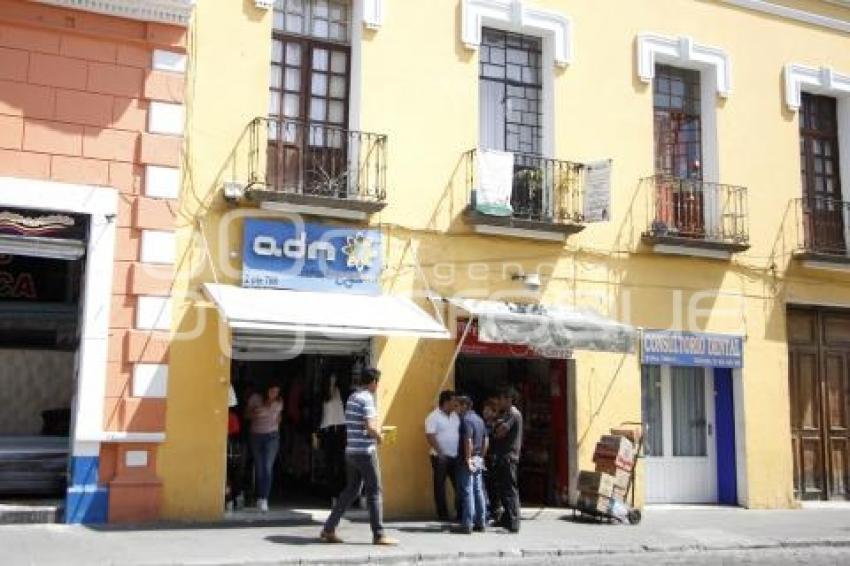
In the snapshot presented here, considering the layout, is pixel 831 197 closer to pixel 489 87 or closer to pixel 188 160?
pixel 489 87

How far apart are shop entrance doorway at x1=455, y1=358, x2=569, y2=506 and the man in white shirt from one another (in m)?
1.64

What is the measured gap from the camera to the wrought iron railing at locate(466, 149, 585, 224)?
525 inches

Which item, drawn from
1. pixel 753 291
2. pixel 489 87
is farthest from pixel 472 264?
pixel 753 291

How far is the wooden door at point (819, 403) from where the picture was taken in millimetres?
14875

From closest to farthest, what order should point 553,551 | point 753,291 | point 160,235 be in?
point 553,551 < point 160,235 < point 753,291

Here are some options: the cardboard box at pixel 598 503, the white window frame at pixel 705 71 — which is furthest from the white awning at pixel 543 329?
the white window frame at pixel 705 71

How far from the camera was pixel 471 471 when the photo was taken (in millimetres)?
10898

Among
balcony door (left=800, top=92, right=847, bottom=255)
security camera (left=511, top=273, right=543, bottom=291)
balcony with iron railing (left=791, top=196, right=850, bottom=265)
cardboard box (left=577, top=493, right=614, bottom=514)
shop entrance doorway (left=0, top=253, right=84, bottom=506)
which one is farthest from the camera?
balcony door (left=800, top=92, right=847, bottom=255)

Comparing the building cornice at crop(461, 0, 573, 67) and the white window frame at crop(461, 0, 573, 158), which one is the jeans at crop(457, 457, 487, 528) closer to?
the white window frame at crop(461, 0, 573, 158)

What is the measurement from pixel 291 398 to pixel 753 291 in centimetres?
723

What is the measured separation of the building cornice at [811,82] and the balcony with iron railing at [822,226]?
1599mm

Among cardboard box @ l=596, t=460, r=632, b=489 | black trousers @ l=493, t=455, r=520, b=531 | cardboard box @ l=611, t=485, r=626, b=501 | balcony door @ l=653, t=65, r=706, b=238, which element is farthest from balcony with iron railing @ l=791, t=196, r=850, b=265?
black trousers @ l=493, t=455, r=520, b=531

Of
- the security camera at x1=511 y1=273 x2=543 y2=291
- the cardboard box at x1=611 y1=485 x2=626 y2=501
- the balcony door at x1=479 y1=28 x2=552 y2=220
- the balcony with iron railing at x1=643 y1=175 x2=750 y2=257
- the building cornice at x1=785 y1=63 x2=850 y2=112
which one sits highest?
the building cornice at x1=785 y1=63 x2=850 y2=112

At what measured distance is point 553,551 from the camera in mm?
10070
